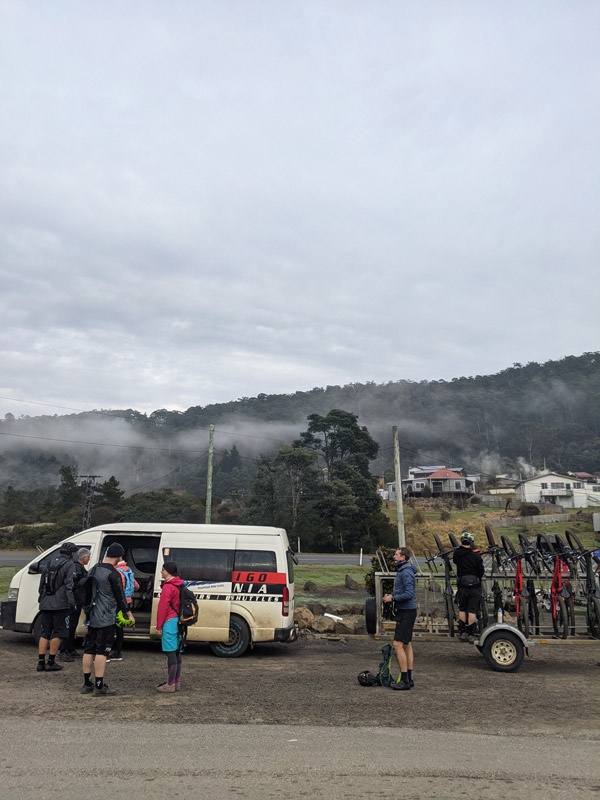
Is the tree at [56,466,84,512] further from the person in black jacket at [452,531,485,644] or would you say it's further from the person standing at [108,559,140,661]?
the person in black jacket at [452,531,485,644]

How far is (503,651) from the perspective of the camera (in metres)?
9.84

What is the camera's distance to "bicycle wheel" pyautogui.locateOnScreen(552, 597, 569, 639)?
10297mm

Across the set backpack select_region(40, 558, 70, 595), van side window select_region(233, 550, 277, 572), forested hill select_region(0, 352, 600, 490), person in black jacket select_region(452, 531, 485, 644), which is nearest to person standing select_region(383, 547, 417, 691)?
person in black jacket select_region(452, 531, 485, 644)

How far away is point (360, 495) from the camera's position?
61719 millimetres

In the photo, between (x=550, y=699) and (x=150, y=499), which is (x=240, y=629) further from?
(x=150, y=499)

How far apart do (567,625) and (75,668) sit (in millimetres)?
7619

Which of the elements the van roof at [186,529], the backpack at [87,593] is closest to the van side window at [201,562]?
the van roof at [186,529]

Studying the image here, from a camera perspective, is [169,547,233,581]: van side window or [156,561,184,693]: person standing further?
[169,547,233,581]: van side window

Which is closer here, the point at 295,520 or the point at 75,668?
the point at 75,668

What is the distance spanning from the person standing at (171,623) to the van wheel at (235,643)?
8.87ft

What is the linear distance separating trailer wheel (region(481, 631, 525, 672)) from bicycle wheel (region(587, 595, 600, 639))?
1432 millimetres

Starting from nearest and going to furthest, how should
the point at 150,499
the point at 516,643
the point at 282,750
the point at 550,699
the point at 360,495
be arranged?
the point at 282,750 < the point at 550,699 < the point at 516,643 < the point at 360,495 < the point at 150,499

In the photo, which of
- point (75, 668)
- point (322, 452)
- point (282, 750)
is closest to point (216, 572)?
point (75, 668)

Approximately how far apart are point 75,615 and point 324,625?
5537mm
